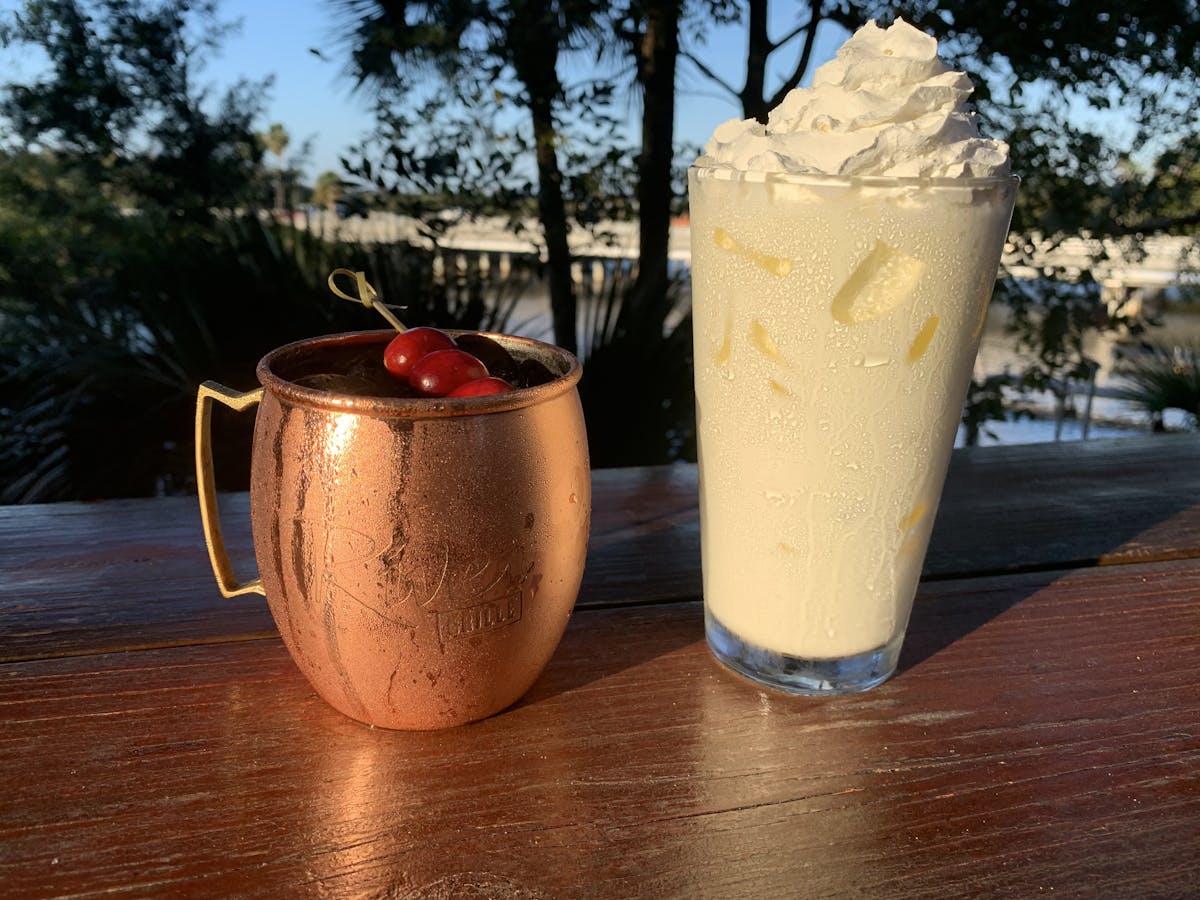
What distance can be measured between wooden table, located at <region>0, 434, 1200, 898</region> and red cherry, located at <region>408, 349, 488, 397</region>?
0.62ft

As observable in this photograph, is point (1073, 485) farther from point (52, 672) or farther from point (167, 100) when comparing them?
point (167, 100)

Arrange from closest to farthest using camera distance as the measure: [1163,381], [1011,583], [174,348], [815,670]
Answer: [815,670]
[1011,583]
[174,348]
[1163,381]

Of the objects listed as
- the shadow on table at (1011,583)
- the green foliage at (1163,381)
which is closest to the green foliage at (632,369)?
the shadow on table at (1011,583)

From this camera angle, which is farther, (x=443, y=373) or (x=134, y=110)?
(x=134, y=110)

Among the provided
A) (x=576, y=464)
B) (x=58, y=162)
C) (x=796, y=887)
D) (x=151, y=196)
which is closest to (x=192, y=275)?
(x=151, y=196)

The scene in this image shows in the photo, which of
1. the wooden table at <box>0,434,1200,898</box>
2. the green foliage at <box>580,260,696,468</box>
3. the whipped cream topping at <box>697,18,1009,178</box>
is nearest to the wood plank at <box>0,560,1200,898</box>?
the wooden table at <box>0,434,1200,898</box>

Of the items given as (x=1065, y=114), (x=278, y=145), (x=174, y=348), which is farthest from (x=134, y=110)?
(x=1065, y=114)

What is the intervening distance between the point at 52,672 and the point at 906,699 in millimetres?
514

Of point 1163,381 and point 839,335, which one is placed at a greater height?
point 839,335

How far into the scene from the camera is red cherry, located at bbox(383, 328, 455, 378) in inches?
21.0

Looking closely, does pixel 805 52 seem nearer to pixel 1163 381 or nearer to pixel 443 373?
pixel 1163 381

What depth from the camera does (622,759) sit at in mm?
521

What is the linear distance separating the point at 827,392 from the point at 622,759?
0.22 meters

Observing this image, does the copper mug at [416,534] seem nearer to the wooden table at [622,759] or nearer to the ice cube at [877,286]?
the wooden table at [622,759]
